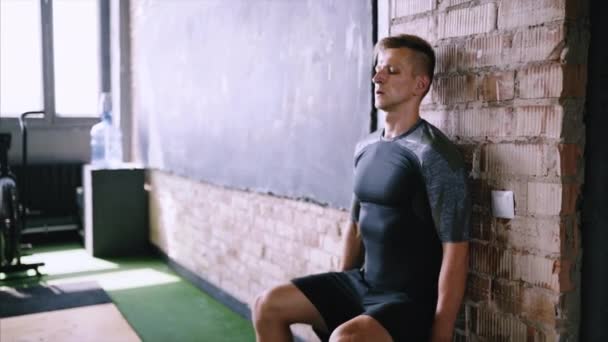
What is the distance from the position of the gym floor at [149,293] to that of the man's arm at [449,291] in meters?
1.73

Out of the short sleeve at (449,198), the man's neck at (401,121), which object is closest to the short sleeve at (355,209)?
the man's neck at (401,121)

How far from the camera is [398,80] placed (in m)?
1.83

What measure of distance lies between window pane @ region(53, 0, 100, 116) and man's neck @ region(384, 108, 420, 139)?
5362 millimetres

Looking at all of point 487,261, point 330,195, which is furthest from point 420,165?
point 330,195

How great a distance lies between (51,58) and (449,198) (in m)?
5.73

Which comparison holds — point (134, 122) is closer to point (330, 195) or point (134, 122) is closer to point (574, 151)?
point (330, 195)

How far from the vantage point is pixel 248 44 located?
3.30m

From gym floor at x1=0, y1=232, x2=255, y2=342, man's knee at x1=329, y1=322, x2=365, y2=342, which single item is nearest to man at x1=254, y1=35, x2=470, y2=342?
man's knee at x1=329, y1=322, x2=365, y2=342

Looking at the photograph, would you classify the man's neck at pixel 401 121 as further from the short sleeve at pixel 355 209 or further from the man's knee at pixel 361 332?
the man's knee at pixel 361 332

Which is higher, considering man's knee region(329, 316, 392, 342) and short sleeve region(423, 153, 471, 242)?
short sleeve region(423, 153, 471, 242)

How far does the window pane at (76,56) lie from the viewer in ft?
20.6

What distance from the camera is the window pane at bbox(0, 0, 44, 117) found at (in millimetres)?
6059

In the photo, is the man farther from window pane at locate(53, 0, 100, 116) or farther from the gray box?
window pane at locate(53, 0, 100, 116)

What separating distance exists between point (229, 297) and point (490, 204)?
7.73 feet
